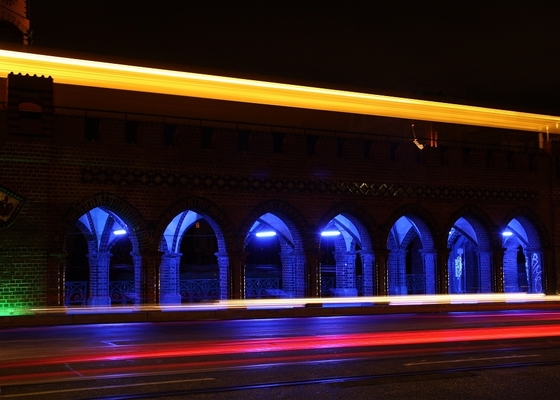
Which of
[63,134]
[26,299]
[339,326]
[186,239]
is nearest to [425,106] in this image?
[339,326]

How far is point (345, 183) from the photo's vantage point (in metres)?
21.2

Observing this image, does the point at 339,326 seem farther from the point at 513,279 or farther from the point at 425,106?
the point at 513,279

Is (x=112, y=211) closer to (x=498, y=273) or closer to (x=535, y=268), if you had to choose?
(x=498, y=273)

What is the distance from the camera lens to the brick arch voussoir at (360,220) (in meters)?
21.0

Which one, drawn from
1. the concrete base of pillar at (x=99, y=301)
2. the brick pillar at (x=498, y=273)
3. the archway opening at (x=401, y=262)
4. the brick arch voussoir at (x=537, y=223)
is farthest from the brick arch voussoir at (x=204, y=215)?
the brick arch voussoir at (x=537, y=223)

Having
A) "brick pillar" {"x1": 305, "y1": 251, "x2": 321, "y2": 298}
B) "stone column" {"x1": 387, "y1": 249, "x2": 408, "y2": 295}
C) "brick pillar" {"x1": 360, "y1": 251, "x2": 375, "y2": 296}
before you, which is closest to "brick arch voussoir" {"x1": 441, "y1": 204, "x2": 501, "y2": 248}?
"brick pillar" {"x1": 360, "y1": 251, "x2": 375, "y2": 296}

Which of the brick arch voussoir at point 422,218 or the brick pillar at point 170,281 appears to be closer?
the brick pillar at point 170,281

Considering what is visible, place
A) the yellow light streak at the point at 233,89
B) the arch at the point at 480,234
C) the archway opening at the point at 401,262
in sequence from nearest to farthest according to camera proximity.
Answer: the yellow light streak at the point at 233,89 → the arch at the point at 480,234 → the archway opening at the point at 401,262

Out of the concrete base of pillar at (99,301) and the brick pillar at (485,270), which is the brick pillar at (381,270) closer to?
the brick pillar at (485,270)

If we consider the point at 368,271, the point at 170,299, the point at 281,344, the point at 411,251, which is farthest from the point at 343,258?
the point at 281,344

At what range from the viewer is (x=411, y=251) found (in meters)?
31.3

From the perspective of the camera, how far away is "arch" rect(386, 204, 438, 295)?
22.6 m

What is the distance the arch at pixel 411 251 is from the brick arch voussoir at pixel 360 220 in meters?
0.63

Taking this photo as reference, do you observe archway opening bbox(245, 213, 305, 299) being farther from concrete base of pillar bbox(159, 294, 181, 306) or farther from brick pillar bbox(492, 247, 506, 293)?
brick pillar bbox(492, 247, 506, 293)
